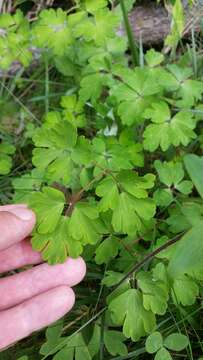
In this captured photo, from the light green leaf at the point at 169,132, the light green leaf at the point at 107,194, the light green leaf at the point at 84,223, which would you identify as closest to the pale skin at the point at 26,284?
the light green leaf at the point at 84,223

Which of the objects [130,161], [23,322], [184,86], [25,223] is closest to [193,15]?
[184,86]

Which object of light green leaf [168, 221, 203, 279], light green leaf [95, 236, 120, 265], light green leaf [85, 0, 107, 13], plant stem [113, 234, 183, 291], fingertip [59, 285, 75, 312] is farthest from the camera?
light green leaf [85, 0, 107, 13]

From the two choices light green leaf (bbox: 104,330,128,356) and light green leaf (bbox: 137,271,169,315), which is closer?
light green leaf (bbox: 137,271,169,315)

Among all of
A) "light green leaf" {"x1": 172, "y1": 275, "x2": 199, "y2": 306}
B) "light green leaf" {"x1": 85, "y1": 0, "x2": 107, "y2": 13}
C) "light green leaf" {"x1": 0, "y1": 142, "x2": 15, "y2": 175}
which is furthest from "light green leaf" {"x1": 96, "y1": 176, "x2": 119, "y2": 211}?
"light green leaf" {"x1": 85, "y1": 0, "x2": 107, "y2": 13}

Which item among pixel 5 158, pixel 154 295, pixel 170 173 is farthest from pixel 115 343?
pixel 5 158

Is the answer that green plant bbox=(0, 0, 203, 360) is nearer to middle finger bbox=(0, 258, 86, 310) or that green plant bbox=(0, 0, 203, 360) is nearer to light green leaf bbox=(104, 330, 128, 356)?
light green leaf bbox=(104, 330, 128, 356)

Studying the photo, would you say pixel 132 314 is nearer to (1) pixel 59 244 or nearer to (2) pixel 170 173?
(1) pixel 59 244

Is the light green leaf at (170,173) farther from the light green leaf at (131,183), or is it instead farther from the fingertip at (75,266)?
the fingertip at (75,266)
